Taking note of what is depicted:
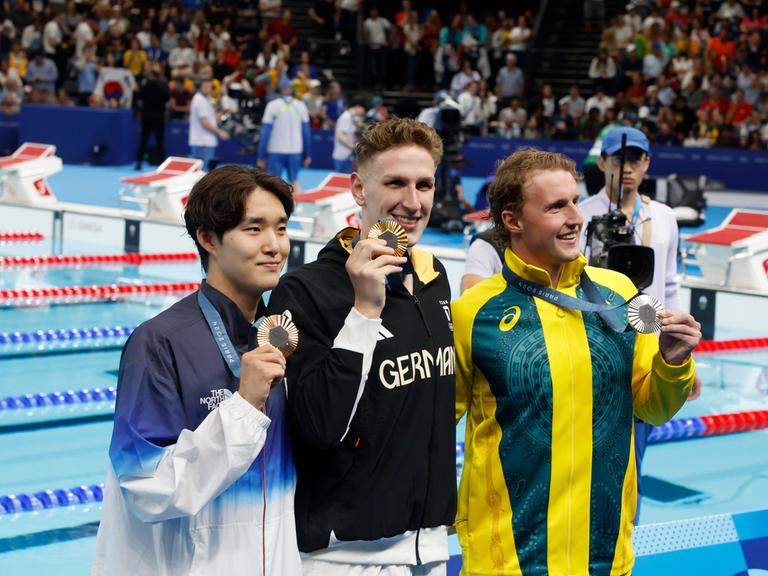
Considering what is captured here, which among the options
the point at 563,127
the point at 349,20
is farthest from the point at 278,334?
the point at 349,20

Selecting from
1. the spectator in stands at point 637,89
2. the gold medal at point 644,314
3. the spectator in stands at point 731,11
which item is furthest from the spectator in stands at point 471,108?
the gold medal at point 644,314

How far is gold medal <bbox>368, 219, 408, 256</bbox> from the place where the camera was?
6.86ft

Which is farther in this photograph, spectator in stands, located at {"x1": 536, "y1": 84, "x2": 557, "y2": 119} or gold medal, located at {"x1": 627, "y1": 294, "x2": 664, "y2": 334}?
spectator in stands, located at {"x1": 536, "y1": 84, "x2": 557, "y2": 119}

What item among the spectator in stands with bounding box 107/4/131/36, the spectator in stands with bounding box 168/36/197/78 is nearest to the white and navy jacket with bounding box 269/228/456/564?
the spectator in stands with bounding box 168/36/197/78

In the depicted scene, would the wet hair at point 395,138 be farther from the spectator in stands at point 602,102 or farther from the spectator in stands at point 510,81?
the spectator in stands at point 510,81

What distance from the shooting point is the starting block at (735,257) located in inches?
370

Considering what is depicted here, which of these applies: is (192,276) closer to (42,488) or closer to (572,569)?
(42,488)

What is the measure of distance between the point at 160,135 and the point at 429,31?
620 cm

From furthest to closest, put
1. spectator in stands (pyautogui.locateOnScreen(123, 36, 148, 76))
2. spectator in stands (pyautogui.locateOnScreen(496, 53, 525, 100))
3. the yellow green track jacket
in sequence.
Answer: spectator in stands (pyautogui.locateOnScreen(123, 36, 148, 76)) < spectator in stands (pyautogui.locateOnScreen(496, 53, 525, 100)) < the yellow green track jacket

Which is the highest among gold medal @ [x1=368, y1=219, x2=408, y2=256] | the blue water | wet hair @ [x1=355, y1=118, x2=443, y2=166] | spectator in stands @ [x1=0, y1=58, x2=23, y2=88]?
spectator in stands @ [x1=0, y1=58, x2=23, y2=88]

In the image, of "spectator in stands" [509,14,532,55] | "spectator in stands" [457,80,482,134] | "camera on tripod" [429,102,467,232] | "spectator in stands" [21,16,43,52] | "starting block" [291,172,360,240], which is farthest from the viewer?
"spectator in stands" [21,16,43,52]

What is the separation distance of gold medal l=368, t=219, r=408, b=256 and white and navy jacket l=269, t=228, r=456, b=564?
5.7 inches

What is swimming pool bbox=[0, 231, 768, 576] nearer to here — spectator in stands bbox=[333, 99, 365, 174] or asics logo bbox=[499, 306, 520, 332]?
asics logo bbox=[499, 306, 520, 332]

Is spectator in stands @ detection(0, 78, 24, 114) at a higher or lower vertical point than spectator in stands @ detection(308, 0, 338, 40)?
lower
